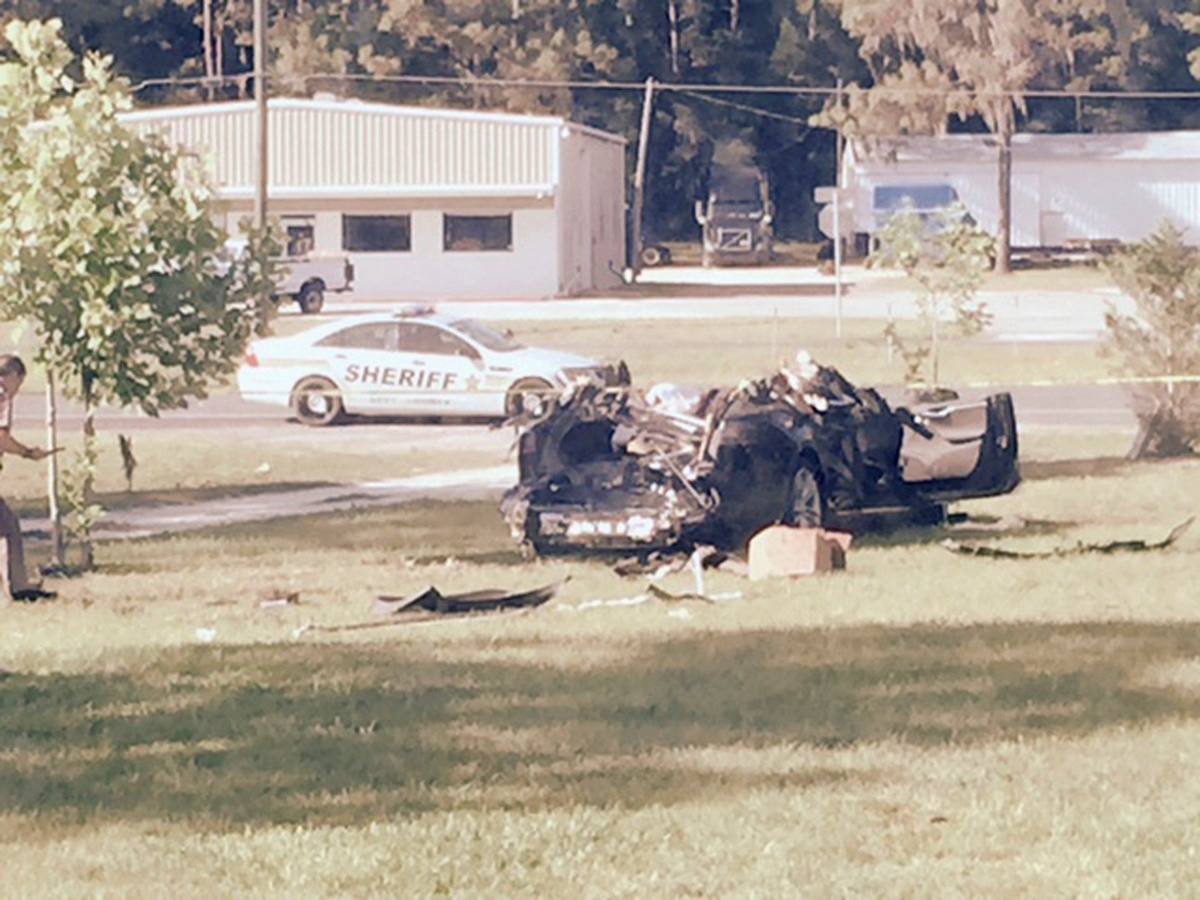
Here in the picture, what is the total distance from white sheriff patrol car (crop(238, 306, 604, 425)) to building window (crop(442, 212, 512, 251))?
99.8 feet

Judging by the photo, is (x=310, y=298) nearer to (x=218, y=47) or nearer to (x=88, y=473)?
(x=218, y=47)

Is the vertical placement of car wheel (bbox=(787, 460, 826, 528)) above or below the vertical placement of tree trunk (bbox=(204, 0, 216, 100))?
below

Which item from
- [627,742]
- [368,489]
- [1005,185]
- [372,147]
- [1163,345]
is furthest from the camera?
[1005,185]

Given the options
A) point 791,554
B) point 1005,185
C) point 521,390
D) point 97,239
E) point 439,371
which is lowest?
point 791,554

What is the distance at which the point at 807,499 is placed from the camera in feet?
55.6

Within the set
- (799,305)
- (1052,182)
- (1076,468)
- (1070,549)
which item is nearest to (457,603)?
(1070,549)

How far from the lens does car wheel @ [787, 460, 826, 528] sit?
16.8 metres

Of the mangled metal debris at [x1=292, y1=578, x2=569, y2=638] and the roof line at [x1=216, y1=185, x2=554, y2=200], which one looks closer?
the mangled metal debris at [x1=292, y1=578, x2=569, y2=638]

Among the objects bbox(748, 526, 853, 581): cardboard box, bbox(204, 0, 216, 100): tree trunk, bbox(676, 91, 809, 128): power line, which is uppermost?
bbox(204, 0, 216, 100): tree trunk

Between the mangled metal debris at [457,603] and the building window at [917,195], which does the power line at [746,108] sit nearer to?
the building window at [917,195]

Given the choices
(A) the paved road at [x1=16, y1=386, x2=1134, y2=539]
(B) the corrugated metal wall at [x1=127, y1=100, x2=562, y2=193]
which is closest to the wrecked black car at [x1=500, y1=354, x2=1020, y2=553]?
(A) the paved road at [x1=16, y1=386, x2=1134, y2=539]

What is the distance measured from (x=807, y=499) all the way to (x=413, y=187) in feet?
146

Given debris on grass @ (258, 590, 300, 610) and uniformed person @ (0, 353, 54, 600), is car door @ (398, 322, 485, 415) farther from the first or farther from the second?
uniformed person @ (0, 353, 54, 600)

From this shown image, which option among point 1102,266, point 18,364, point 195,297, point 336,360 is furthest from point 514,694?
point 336,360
